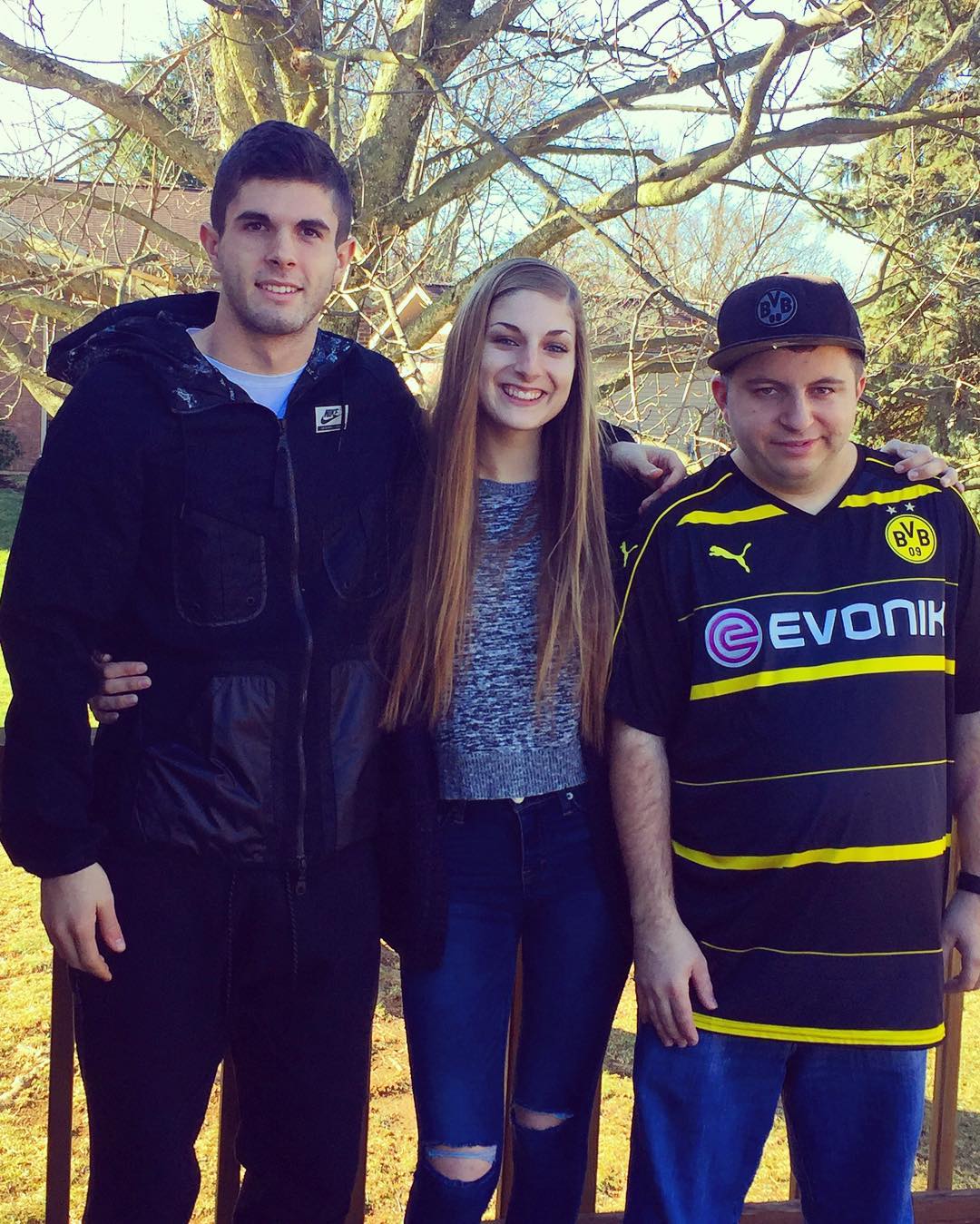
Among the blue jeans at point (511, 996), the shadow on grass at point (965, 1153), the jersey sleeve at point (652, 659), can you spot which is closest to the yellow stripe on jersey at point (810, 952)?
the blue jeans at point (511, 996)

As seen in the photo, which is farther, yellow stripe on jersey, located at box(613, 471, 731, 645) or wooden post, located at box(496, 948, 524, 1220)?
wooden post, located at box(496, 948, 524, 1220)

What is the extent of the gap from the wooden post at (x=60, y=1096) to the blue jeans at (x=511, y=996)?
81 cm

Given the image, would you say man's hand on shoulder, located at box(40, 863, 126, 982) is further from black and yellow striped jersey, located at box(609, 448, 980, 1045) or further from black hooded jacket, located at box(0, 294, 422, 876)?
black and yellow striped jersey, located at box(609, 448, 980, 1045)

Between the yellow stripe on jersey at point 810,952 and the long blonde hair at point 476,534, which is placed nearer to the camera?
the yellow stripe on jersey at point 810,952

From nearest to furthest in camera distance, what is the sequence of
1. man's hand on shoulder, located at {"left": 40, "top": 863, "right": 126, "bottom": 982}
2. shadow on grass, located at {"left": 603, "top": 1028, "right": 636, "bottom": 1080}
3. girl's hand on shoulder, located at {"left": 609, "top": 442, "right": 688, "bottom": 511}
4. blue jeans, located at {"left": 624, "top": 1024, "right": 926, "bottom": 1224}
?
man's hand on shoulder, located at {"left": 40, "top": 863, "right": 126, "bottom": 982} → blue jeans, located at {"left": 624, "top": 1024, "right": 926, "bottom": 1224} → girl's hand on shoulder, located at {"left": 609, "top": 442, "right": 688, "bottom": 511} → shadow on grass, located at {"left": 603, "top": 1028, "right": 636, "bottom": 1080}

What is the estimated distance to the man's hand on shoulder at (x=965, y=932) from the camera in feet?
6.77

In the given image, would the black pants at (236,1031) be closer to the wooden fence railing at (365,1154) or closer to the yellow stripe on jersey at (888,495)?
the wooden fence railing at (365,1154)

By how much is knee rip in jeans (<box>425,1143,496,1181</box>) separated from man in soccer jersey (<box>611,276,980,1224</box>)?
12.0 inches

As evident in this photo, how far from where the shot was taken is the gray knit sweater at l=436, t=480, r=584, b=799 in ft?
6.79

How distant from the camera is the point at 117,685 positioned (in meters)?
1.91

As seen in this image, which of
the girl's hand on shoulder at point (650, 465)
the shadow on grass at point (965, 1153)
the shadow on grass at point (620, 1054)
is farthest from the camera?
the shadow on grass at point (620, 1054)

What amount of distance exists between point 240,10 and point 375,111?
2.99 feet

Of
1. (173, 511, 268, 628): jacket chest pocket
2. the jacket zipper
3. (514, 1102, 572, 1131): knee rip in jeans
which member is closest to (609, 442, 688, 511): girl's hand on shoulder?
the jacket zipper

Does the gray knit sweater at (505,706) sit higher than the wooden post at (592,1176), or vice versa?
the gray knit sweater at (505,706)
